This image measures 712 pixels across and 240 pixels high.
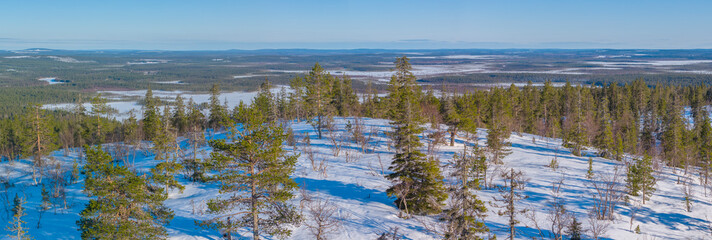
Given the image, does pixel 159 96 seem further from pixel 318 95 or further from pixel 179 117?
pixel 318 95

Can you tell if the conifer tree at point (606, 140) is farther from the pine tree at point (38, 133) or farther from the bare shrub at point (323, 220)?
the pine tree at point (38, 133)

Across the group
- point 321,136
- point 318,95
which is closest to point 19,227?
point 321,136

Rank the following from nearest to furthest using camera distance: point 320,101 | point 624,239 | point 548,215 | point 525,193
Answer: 1. point 624,239
2. point 548,215
3. point 525,193
4. point 320,101

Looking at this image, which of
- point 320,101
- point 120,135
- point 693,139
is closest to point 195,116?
point 120,135

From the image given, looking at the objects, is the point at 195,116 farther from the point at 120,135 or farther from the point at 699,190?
the point at 699,190

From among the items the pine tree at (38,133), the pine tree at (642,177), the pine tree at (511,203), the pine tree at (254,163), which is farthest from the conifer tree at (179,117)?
the pine tree at (642,177)

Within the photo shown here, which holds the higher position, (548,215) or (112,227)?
(112,227)
